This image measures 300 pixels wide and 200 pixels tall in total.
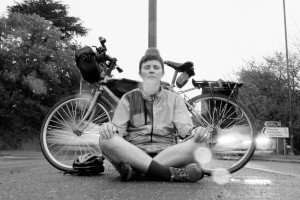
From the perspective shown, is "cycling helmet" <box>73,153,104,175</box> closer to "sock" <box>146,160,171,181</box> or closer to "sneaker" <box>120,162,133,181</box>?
"sneaker" <box>120,162,133,181</box>

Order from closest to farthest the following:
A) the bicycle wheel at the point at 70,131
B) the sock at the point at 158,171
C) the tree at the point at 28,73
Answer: the sock at the point at 158,171
the bicycle wheel at the point at 70,131
the tree at the point at 28,73

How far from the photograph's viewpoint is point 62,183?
12.7 ft

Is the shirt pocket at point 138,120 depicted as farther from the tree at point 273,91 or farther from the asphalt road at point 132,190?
the tree at point 273,91

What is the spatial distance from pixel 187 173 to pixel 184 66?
154cm

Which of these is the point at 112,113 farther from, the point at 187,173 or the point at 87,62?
the point at 187,173

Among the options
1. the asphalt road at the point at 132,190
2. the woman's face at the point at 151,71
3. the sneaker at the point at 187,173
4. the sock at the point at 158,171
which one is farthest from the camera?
the woman's face at the point at 151,71

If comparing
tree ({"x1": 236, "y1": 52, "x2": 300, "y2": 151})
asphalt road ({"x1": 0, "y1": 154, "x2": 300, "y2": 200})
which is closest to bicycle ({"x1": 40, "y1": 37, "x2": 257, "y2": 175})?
asphalt road ({"x1": 0, "y1": 154, "x2": 300, "y2": 200})

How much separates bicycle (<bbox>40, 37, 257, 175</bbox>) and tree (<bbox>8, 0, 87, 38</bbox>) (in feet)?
111

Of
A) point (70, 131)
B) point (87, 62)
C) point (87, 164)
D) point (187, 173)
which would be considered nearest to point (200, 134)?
point (187, 173)

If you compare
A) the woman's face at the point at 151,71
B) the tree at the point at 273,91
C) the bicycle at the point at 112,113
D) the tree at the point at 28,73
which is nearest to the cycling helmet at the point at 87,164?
the bicycle at the point at 112,113

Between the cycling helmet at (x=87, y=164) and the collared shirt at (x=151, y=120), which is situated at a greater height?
the collared shirt at (x=151, y=120)

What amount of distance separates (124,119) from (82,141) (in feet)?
3.59

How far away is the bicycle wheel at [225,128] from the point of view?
15.9 ft

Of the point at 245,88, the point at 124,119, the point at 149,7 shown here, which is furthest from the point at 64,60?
the point at 124,119
